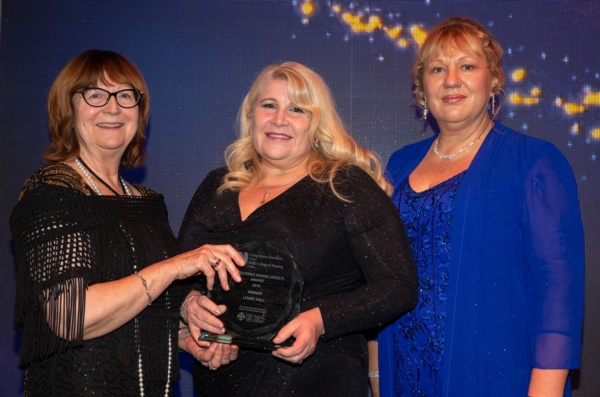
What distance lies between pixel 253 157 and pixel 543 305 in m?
1.25

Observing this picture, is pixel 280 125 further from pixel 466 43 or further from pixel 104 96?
pixel 466 43

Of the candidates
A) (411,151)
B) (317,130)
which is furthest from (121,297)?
(411,151)

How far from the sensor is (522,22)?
3.98 meters

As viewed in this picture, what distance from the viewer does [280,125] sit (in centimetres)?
245

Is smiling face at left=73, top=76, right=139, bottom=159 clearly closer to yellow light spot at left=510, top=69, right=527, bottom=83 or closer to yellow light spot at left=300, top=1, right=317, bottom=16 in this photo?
yellow light spot at left=300, top=1, right=317, bottom=16

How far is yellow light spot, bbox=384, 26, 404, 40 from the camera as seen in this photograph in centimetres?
397

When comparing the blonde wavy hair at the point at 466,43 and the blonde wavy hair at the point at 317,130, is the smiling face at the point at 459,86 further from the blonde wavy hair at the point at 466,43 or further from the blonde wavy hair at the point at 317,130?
the blonde wavy hair at the point at 317,130

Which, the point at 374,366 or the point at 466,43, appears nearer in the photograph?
the point at 466,43

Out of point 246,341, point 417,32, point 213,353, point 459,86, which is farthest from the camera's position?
point 417,32

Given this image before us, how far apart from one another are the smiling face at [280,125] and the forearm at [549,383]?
3.90ft

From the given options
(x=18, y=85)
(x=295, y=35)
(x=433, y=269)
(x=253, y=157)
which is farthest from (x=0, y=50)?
(x=433, y=269)

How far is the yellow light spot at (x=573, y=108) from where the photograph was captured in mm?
4020

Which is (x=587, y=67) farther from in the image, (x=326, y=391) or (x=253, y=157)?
(x=326, y=391)

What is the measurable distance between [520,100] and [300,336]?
2588 mm
